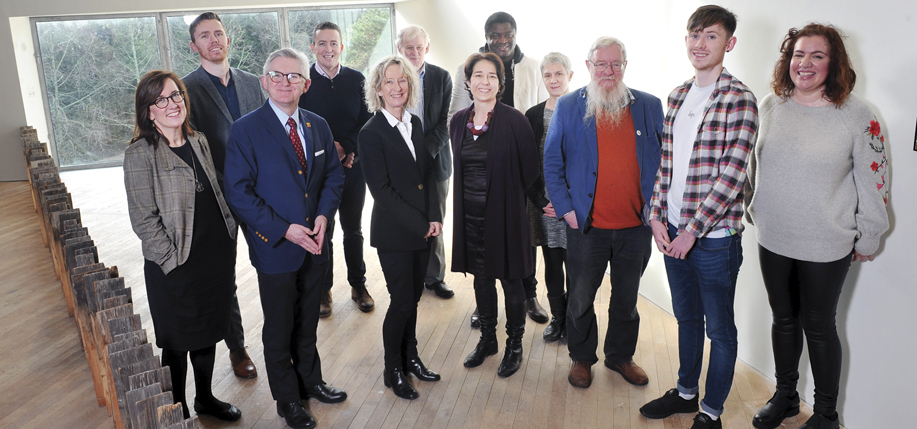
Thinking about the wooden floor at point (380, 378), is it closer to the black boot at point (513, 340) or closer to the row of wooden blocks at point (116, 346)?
the black boot at point (513, 340)

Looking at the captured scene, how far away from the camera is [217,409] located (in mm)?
3162

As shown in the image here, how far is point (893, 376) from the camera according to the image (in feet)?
8.90

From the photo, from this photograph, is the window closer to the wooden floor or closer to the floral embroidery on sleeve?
the wooden floor

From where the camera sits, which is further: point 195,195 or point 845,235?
point 195,195

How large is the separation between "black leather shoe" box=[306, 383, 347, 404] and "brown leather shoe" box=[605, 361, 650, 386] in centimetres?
145

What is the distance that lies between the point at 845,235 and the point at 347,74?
306 cm

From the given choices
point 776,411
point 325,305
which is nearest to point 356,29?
point 325,305

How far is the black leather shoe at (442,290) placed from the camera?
4734 millimetres

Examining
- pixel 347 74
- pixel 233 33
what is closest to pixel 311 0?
pixel 233 33

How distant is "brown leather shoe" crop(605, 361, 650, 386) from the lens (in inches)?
135

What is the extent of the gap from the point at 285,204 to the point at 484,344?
1.41 m

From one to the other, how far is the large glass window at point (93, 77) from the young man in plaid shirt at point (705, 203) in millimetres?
9306

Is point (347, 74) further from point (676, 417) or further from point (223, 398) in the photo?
point (676, 417)

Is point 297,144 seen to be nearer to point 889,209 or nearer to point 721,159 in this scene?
point 721,159
